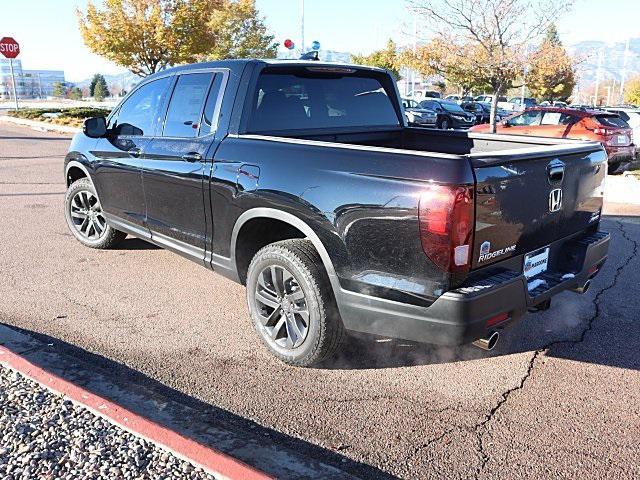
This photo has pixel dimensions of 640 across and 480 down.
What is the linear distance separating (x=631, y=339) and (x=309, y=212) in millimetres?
2569

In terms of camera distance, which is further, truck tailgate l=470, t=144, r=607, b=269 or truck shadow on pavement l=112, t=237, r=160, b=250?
truck shadow on pavement l=112, t=237, r=160, b=250

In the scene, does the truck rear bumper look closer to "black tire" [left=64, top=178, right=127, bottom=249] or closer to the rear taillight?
the rear taillight

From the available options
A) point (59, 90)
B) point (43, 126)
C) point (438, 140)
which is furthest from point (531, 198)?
point (59, 90)

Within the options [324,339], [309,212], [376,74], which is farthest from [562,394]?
[376,74]

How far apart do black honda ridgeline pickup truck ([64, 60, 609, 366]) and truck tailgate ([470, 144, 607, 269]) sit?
11 mm

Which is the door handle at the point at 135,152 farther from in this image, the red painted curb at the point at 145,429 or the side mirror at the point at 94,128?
the red painted curb at the point at 145,429

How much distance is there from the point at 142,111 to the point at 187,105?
0.78 metres

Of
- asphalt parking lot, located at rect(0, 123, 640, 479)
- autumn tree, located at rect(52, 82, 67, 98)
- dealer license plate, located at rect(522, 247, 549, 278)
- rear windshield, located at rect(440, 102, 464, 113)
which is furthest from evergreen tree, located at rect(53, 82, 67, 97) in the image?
dealer license plate, located at rect(522, 247, 549, 278)

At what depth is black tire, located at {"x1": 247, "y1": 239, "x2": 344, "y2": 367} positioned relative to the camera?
3441 millimetres

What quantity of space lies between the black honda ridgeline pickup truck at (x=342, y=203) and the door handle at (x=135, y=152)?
0.06ft

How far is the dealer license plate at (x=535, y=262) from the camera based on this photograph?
3428 millimetres

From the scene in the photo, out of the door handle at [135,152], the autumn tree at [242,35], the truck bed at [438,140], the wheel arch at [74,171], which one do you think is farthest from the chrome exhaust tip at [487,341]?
the autumn tree at [242,35]

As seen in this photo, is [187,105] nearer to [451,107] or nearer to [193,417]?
[193,417]

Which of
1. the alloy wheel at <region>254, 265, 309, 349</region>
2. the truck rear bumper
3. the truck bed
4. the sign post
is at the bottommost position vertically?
the alloy wheel at <region>254, 265, 309, 349</region>
